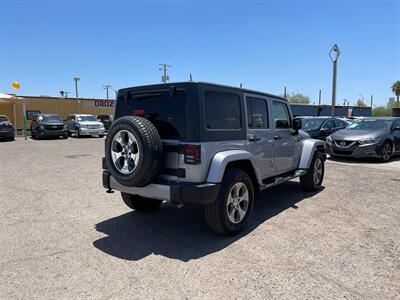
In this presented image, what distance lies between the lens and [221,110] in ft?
14.2

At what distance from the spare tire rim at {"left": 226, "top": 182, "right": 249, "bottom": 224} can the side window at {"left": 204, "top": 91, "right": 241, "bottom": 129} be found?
2.73 feet

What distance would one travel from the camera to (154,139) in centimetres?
391

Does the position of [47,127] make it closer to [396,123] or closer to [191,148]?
[396,123]

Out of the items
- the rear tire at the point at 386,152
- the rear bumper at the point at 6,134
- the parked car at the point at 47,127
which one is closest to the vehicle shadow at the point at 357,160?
the rear tire at the point at 386,152

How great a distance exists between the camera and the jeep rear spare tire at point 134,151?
12.7ft

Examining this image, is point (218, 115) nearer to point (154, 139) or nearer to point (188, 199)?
point (154, 139)

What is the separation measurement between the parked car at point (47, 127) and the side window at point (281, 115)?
19921 millimetres

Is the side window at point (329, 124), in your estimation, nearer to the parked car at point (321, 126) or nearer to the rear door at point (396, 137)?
the parked car at point (321, 126)

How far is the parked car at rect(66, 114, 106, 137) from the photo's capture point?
23.9 m

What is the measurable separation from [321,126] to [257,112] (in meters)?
10.7

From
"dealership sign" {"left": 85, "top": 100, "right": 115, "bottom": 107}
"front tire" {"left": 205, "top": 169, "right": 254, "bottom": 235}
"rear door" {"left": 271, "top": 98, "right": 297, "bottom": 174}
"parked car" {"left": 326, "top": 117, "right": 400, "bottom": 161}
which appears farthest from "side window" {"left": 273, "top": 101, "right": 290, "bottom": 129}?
"dealership sign" {"left": 85, "top": 100, "right": 115, "bottom": 107}

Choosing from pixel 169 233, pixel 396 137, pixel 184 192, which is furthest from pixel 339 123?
pixel 184 192

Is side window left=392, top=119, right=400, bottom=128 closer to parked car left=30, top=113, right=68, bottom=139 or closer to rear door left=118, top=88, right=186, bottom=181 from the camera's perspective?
rear door left=118, top=88, right=186, bottom=181

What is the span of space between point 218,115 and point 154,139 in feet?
3.03
